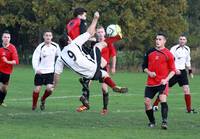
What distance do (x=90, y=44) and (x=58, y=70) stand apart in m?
1.24

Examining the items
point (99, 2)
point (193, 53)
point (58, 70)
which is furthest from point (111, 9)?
point (58, 70)

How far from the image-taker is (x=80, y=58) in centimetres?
1476

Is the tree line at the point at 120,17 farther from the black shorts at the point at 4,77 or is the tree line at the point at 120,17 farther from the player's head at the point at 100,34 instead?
the player's head at the point at 100,34

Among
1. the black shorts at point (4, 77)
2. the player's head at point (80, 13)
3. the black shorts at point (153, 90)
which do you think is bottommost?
the black shorts at point (153, 90)

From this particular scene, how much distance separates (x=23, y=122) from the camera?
15.2m

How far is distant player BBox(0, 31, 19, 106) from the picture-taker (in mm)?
19375

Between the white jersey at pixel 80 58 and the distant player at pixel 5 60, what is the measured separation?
468cm

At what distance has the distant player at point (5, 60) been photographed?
19.4m

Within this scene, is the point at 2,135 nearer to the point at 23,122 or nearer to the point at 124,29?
the point at 23,122

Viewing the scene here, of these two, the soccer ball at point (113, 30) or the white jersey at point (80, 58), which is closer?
the white jersey at point (80, 58)

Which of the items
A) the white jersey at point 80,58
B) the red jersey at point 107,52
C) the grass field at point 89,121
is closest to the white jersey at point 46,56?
the grass field at point 89,121

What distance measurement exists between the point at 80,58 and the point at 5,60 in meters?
4.98

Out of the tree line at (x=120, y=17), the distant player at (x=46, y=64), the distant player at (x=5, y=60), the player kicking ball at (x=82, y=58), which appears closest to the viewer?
the player kicking ball at (x=82, y=58)

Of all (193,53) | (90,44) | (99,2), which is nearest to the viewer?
(90,44)
